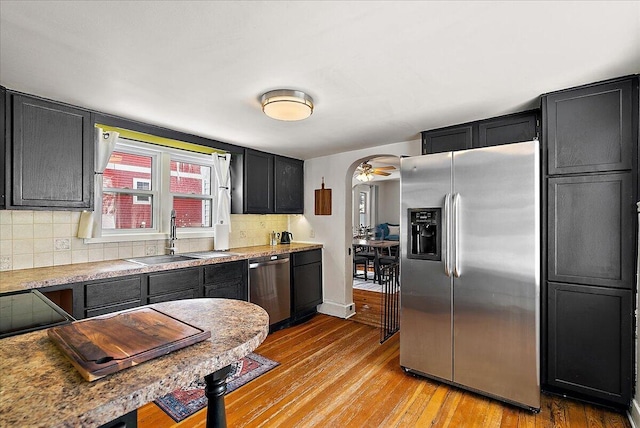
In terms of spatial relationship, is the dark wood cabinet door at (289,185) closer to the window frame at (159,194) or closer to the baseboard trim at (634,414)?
the window frame at (159,194)

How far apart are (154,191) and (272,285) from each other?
5.47 feet

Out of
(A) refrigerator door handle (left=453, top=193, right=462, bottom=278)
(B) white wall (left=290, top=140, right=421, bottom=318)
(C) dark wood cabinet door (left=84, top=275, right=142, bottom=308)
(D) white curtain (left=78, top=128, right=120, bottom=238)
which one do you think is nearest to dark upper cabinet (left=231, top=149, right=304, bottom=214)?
(B) white wall (left=290, top=140, right=421, bottom=318)

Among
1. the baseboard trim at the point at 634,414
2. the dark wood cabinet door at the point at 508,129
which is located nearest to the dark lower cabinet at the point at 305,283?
the dark wood cabinet door at the point at 508,129

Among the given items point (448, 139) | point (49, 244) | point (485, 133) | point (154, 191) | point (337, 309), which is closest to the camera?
point (49, 244)

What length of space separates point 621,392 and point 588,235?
105 cm

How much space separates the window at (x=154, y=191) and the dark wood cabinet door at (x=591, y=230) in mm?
3451

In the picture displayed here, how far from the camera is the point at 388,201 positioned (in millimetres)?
9859

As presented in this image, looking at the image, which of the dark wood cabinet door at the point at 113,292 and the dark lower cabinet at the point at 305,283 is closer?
the dark wood cabinet door at the point at 113,292

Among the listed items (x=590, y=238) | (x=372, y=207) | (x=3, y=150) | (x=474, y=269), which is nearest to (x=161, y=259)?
(x=3, y=150)

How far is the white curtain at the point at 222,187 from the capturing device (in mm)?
3746

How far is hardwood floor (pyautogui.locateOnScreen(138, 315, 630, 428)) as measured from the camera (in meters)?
2.09

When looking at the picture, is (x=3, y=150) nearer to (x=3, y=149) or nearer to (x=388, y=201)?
(x=3, y=149)

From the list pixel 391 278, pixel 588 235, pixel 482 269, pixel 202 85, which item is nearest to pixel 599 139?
pixel 588 235

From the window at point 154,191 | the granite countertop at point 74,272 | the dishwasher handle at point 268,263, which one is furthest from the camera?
the dishwasher handle at point 268,263
